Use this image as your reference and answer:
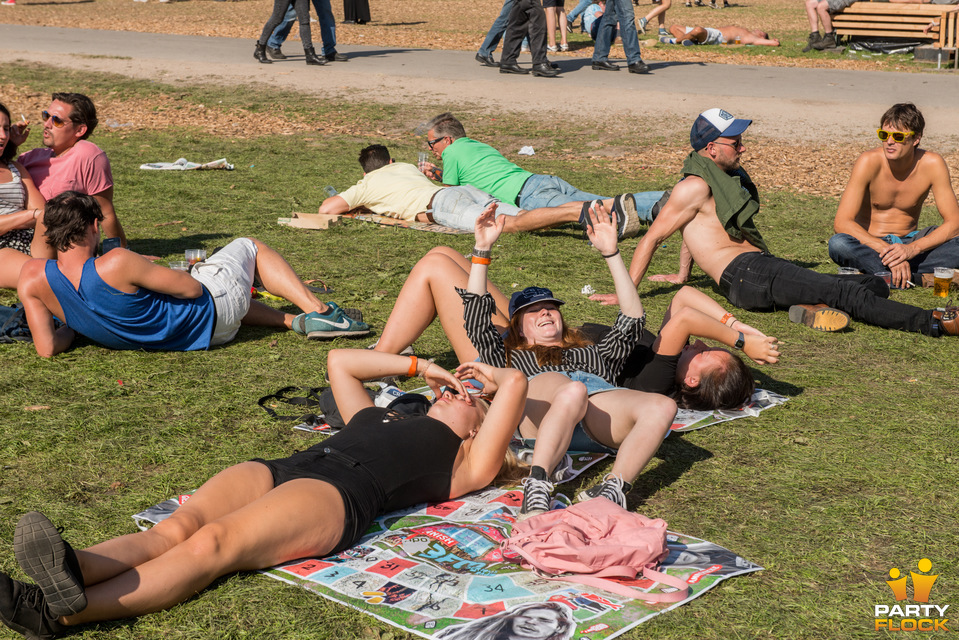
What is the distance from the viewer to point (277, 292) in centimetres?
657

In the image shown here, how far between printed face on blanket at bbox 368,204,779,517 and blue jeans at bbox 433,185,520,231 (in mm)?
3767

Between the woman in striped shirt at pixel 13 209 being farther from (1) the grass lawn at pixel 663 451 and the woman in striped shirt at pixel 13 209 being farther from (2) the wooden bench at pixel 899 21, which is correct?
(2) the wooden bench at pixel 899 21

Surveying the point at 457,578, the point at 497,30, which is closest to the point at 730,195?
the point at 457,578

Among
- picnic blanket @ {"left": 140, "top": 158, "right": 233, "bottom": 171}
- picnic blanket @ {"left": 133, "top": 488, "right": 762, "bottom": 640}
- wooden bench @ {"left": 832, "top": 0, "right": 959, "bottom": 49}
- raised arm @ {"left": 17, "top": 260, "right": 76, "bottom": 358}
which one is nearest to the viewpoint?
picnic blanket @ {"left": 133, "top": 488, "right": 762, "bottom": 640}

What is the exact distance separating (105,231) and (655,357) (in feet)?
15.2

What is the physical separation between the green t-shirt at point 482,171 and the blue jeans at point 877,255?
3222 mm

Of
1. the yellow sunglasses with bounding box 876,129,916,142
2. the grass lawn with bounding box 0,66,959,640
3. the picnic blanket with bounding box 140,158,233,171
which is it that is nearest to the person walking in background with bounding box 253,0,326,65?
the picnic blanket with bounding box 140,158,233,171

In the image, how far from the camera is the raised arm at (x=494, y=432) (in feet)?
13.4

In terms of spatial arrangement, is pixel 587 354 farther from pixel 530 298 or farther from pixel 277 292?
pixel 277 292

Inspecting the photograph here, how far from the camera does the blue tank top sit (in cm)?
560

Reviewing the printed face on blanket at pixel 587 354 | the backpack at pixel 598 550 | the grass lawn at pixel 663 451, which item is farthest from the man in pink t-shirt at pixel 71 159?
the backpack at pixel 598 550

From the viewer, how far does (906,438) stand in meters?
4.86

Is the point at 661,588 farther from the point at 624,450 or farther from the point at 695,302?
the point at 695,302

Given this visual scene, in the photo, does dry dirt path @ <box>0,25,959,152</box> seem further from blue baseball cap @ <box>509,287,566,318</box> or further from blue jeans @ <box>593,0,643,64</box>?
blue baseball cap @ <box>509,287,566,318</box>
